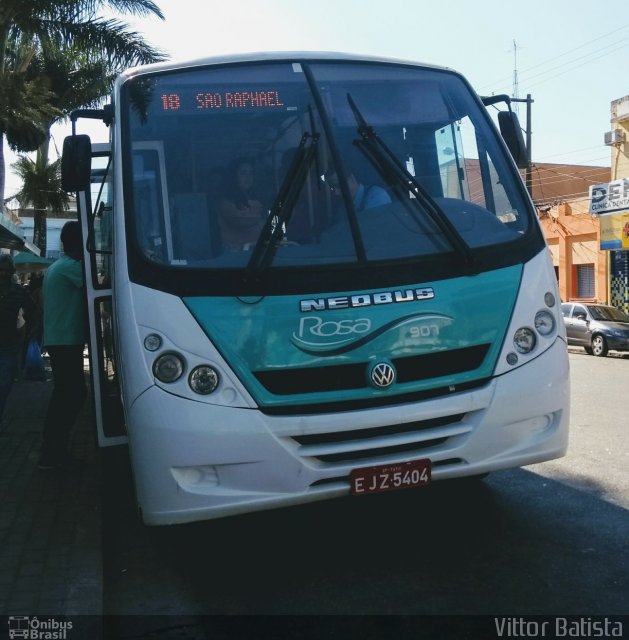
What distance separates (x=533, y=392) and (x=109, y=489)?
11.8 feet

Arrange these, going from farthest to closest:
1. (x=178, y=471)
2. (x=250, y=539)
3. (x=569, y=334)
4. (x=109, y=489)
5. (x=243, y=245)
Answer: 1. (x=569, y=334)
2. (x=109, y=489)
3. (x=250, y=539)
4. (x=243, y=245)
5. (x=178, y=471)

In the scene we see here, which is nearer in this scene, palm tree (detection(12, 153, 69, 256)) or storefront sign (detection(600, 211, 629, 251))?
storefront sign (detection(600, 211, 629, 251))

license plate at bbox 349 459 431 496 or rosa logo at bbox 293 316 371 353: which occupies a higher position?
rosa logo at bbox 293 316 371 353

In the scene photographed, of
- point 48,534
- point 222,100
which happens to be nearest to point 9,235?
point 48,534

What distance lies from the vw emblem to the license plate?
1.33 ft

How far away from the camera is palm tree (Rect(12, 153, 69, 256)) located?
36594 millimetres

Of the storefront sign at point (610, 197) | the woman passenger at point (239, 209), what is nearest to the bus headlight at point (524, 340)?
the woman passenger at point (239, 209)

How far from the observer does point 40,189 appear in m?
36.8

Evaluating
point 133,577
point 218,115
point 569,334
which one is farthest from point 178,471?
point 569,334

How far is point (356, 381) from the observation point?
4.20 m

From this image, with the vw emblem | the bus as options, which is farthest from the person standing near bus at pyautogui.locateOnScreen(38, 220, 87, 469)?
the vw emblem

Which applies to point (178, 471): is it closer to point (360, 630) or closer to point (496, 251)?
point (360, 630)

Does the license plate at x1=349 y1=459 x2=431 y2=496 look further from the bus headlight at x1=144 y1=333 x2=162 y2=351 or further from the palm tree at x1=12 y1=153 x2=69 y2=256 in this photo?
the palm tree at x1=12 y1=153 x2=69 y2=256

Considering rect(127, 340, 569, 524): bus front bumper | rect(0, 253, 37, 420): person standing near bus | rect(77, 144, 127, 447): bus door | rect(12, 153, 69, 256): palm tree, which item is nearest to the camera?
rect(127, 340, 569, 524): bus front bumper
